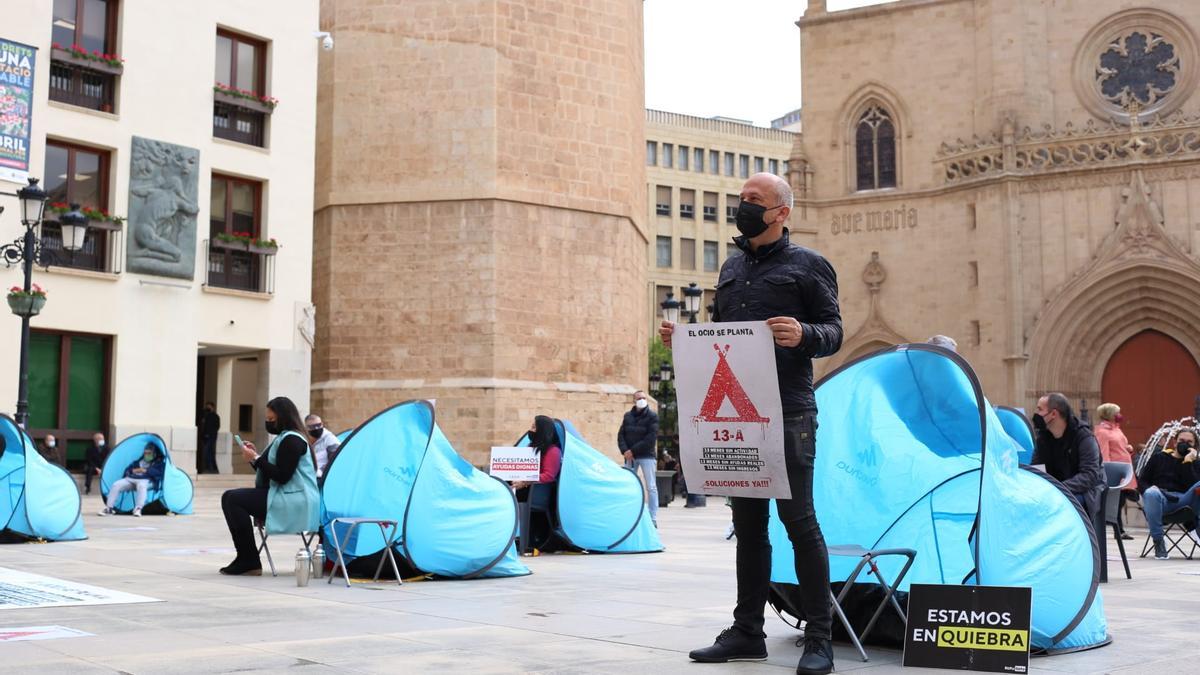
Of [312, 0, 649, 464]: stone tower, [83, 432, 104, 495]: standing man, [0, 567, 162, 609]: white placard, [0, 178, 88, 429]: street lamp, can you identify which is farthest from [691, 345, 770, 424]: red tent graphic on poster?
[312, 0, 649, 464]: stone tower

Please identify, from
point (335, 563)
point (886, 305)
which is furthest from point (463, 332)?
point (335, 563)

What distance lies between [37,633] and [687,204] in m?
58.9

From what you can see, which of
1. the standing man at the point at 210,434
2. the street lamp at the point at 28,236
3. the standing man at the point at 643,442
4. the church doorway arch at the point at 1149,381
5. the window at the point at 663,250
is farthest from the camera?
the window at the point at 663,250

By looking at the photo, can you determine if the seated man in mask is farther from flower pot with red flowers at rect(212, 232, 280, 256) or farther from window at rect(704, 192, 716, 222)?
window at rect(704, 192, 716, 222)

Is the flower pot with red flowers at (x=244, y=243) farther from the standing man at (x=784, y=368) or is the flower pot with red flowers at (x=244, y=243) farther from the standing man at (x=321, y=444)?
the standing man at (x=784, y=368)

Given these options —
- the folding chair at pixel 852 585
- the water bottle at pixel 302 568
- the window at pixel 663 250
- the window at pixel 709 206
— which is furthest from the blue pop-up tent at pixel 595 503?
the window at pixel 709 206

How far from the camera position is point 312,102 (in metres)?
25.3

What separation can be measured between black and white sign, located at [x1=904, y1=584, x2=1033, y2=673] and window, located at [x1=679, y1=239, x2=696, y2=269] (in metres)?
57.7

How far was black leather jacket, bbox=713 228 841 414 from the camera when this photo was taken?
5.12 m

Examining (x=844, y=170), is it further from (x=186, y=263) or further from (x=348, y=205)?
(x=186, y=263)

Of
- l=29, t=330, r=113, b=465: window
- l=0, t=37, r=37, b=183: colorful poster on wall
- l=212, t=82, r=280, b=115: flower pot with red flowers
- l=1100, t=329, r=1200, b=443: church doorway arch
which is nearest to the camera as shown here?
l=0, t=37, r=37, b=183: colorful poster on wall

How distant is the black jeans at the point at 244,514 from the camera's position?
9258 millimetres

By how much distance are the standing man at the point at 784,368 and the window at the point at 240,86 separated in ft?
66.4

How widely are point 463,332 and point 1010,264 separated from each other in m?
15.1
